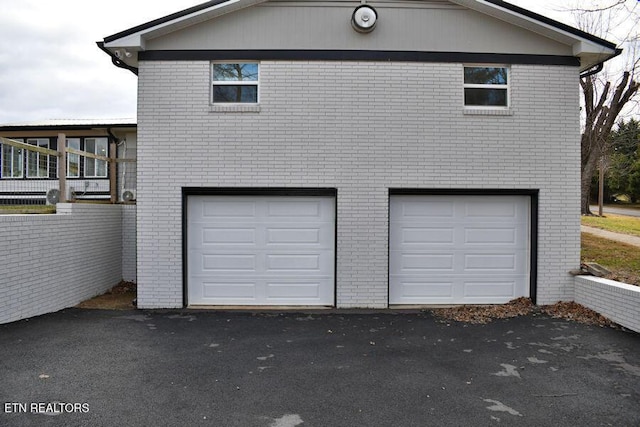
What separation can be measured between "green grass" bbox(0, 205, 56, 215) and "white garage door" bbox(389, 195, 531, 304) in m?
6.62

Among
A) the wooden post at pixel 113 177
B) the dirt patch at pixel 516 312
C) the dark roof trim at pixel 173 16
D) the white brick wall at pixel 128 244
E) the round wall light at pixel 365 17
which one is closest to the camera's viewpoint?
the dirt patch at pixel 516 312

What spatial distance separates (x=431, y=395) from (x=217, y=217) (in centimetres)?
528

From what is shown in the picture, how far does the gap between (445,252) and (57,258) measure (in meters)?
7.37

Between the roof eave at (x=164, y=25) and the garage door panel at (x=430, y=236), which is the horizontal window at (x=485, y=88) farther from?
the roof eave at (x=164, y=25)

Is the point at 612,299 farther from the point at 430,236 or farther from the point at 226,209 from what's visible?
the point at 226,209

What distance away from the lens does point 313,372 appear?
4.70 meters

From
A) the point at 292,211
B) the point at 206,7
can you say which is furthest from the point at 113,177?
the point at 292,211

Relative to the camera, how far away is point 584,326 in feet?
21.4

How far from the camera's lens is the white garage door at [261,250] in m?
7.83

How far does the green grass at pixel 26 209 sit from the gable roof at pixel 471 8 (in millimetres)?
3246

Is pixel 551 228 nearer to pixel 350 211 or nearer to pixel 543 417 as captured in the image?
pixel 350 211

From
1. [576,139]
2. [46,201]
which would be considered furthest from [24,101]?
[576,139]

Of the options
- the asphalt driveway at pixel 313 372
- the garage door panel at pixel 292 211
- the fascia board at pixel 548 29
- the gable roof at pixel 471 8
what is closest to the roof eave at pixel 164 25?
the gable roof at pixel 471 8

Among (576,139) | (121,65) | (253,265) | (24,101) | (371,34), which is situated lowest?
(253,265)
